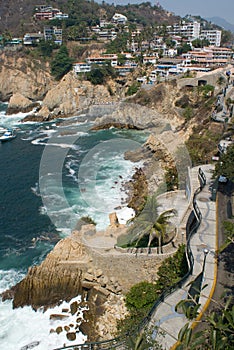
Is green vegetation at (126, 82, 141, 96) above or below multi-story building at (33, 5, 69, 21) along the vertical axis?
below

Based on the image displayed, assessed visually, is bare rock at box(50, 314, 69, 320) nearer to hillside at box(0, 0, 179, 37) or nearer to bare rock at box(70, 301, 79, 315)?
bare rock at box(70, 301, 79, 315)

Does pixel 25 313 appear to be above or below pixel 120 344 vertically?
below

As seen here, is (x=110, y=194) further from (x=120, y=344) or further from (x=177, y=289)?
(x=120, y=344)

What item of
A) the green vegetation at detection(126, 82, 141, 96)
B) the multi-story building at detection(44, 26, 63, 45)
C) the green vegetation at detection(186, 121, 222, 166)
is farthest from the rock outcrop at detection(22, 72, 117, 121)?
the green vegetation at detection(186, 121, 222, 166)

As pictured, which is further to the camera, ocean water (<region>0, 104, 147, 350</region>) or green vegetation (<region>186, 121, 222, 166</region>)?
green vegetation (<region>186, 121, 222, 166</region>)

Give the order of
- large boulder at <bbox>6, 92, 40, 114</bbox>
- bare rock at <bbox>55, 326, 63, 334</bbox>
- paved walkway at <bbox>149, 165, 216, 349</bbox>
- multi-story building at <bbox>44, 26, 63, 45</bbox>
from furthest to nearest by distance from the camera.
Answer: multi-story building at <bbox>44, 26, 63, 45</bbox> < large boulder at <bbox>6, 92, 40, 114</bbox> < bare rock at <bbox>55, 326, 63, 334</bbox> < paved walkway at <bbox>149, 165, 216, 349</bbox>

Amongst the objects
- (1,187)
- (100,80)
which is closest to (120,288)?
(1,187)

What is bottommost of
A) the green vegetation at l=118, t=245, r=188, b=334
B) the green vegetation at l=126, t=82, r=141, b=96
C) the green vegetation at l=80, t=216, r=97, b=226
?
the green vegetation at l=80, t=216, r=97, b=226
